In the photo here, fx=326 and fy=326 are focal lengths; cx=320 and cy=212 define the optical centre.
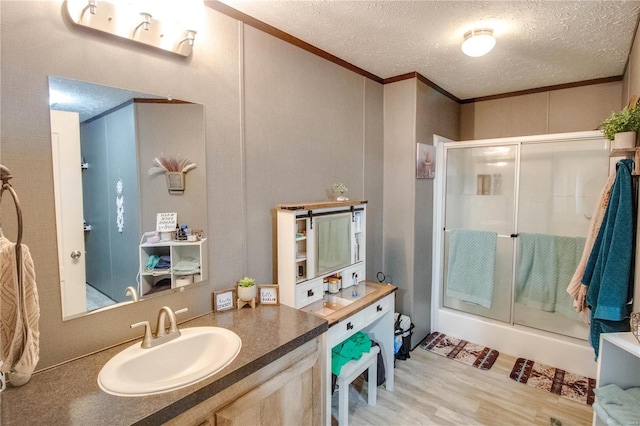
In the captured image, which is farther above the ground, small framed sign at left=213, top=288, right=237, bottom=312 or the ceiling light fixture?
the ceiling light fixture

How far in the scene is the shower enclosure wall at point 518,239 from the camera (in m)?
2.66

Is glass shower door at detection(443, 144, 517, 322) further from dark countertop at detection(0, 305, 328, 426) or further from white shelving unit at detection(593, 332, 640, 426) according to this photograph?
dark countertop at detection(0, 305, 328, 426)

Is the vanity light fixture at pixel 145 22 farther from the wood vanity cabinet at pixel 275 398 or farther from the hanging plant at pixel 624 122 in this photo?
the hanging plant at pixel 624 122

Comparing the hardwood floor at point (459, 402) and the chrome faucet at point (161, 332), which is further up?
the chrome faucet at point (161, 332)

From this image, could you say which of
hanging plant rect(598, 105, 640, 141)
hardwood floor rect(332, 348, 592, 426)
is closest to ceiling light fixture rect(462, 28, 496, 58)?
hanging plant rect(598, 105, 640, 141)

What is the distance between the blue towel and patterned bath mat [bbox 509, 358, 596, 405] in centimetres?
86

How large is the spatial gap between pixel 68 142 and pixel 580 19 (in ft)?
8.65

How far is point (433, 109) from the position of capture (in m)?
3.06

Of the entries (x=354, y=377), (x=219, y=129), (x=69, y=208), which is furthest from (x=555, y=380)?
(x=69, y=208)

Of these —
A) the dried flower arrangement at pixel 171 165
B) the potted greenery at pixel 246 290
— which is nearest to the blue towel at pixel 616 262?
the potted greenery at pixel 246 290

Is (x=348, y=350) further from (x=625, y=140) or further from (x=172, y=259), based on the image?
(x=625, y=140)

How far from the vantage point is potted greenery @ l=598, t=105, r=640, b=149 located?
1764 millimetres

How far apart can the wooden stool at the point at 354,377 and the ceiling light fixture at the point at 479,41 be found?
2.02 metres

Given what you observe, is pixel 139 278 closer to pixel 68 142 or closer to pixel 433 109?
pixel 68 142
